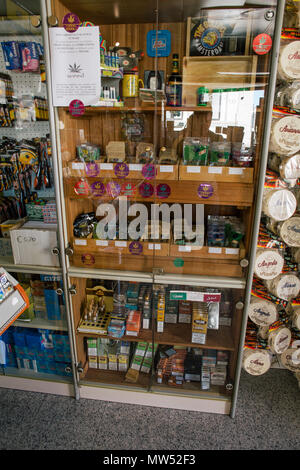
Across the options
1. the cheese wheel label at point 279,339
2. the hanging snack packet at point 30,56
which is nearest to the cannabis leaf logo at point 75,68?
the hanging snack packet at point 30,56

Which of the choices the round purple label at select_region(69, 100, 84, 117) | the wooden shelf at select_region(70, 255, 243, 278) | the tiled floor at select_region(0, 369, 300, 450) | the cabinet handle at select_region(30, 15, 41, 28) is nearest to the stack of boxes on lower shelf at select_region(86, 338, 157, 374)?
the tiled floor at select_region(0, 369, 300, 450)

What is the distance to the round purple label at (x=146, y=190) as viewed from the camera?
1.89 metres

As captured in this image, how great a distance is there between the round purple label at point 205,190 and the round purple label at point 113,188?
1.56 feet

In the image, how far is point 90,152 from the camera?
1999mm

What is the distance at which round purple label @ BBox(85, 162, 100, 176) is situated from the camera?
1.89 metres

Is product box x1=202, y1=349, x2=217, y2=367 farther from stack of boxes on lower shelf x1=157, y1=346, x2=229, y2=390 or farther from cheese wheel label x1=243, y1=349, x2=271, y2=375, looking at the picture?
cheese wheel label x1=243, y1=349, x2=271, y2=375

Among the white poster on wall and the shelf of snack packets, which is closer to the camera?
the white poster on wall

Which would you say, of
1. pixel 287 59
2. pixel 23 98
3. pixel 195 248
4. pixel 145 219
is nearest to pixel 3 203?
pixel 23 98

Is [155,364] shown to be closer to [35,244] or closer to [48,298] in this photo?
[48,298]

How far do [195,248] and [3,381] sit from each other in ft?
5.69

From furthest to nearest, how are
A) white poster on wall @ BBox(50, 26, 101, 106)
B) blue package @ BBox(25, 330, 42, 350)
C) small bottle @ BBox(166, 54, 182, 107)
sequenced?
blue package @ BBox(25, 330, 42, 350) < small bottle @ BBox(166, 54, 182, 107) < white poster on wall @ BBox(50, 26, 101, 106)

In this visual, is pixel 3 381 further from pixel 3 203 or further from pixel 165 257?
pixel 165 257

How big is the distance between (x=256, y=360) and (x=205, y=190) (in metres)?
1.21

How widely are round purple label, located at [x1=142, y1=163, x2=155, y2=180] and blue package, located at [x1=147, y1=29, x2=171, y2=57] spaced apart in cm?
65
